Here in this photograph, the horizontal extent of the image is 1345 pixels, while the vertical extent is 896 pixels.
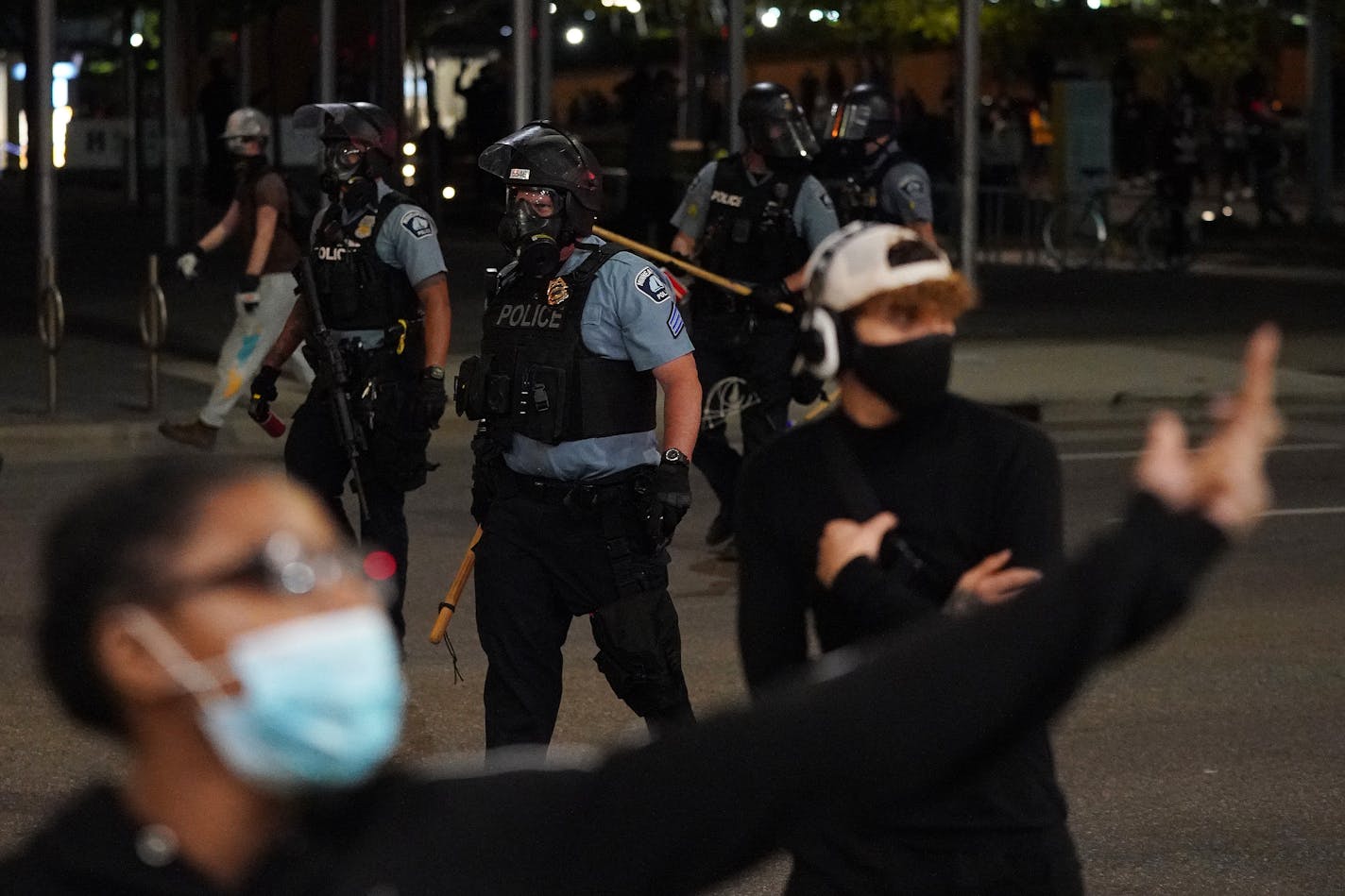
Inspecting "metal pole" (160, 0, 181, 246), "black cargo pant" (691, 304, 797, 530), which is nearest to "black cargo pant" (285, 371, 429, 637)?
"black cargo pant" (691, 304, 797, 530)

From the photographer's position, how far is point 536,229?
565 cm

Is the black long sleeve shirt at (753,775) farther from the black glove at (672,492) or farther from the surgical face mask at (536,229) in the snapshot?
the surgical face mask at (536,229)

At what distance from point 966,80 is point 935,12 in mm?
24020

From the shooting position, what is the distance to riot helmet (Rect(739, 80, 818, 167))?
9469 millimetres

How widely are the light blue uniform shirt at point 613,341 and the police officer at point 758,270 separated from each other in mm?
3963

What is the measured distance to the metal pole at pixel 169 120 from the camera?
1008 inches

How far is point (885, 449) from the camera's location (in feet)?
10.7

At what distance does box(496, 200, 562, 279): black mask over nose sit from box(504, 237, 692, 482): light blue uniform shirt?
0.06 meters

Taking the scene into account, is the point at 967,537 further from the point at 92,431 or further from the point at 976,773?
the point at 92,431

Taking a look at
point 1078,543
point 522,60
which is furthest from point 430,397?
point 522,60

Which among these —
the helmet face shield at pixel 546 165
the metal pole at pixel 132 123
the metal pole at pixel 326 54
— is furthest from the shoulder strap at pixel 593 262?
the metal pole at pixel 132 123

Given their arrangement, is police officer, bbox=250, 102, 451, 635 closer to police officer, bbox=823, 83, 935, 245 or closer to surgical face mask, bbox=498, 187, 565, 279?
surgical face mask, bbox=498, 187, 565, 279

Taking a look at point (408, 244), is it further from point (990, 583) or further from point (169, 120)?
point (169, 120)

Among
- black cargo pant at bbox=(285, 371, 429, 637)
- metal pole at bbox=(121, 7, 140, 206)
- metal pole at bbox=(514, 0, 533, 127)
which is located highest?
metal pole at bbox=(121, 7, 140, 206)
